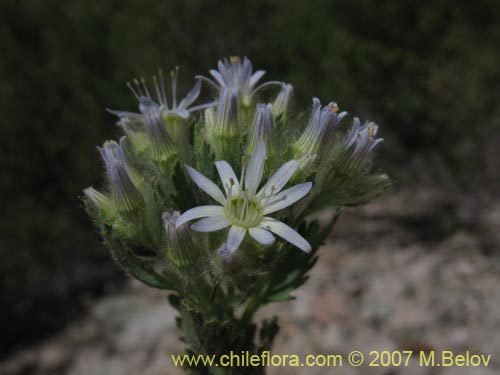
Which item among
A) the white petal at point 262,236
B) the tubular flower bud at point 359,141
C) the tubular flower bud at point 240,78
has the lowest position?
the white petal at point 262,236

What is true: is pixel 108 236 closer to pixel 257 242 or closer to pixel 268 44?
pixel 257 242

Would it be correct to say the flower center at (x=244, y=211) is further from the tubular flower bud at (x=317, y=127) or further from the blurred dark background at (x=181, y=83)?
the blurred dark background at (x=181, y=83)

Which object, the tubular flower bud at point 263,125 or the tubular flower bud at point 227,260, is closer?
the tubular flower bud at point 227,260

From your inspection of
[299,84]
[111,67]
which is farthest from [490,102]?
[111,67]

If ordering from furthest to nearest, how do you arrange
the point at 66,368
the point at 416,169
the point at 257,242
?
1. the point at 416,169
2. the point at 66,368
3. the point at 257,242

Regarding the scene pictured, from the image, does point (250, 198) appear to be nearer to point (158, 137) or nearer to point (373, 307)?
point (158, 137)

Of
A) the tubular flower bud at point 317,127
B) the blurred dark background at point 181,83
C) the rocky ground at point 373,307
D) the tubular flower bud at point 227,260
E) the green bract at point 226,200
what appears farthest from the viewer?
the blurred dark background at point 181,83

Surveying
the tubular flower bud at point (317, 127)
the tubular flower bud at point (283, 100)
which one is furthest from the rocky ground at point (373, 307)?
the tubular flower bud at point (317, 127)

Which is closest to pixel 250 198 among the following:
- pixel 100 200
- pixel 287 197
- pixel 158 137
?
pixel 287 197
